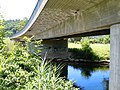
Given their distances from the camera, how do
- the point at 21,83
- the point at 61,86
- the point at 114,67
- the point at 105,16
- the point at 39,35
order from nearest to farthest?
the point at 61,86 → the point at 21,83 → the point at 114,67 → the point at 105,16 → the point at 39,35

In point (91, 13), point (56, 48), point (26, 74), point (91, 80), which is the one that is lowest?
point (91, 80)

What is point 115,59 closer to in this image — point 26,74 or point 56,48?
point 26,74

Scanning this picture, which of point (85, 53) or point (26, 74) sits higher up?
point (26, 74)

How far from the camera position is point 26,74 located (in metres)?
5.56

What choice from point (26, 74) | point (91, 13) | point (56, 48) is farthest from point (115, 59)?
point (56, 48)

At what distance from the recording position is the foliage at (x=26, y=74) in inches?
189

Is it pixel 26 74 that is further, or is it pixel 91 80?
pixel 91 80

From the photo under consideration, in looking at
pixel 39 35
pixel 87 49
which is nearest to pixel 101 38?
pixel 87 49

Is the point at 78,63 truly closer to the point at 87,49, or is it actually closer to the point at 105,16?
the point at 87,49

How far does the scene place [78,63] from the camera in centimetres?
3838

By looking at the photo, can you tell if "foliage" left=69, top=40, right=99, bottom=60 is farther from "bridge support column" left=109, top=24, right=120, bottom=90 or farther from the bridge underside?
"bridge support column" left=109, top=24, right=120, bottom=90

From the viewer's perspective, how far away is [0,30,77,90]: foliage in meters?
4.81

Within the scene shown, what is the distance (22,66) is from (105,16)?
3.51 m

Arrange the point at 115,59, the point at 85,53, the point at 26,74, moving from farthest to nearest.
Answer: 1. the point at 85,53
2. the point at 115,59
3. the point at 26,74
